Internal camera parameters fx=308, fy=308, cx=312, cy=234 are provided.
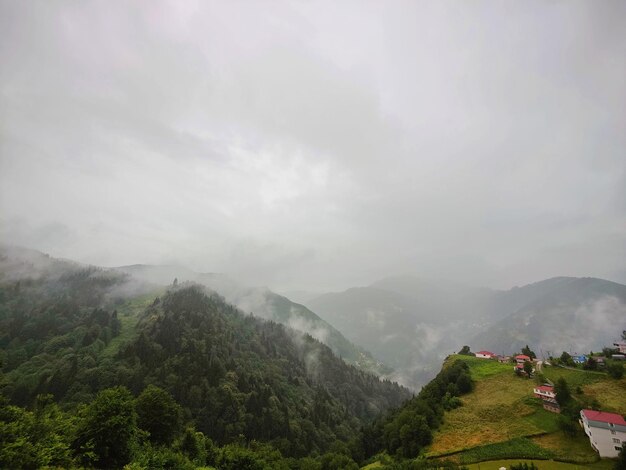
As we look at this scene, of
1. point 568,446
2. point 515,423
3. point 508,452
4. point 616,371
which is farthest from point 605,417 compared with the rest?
point 616,371

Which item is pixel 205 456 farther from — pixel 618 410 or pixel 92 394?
pixel 92 394

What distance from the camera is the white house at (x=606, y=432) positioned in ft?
177

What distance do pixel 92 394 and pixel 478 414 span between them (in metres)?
163

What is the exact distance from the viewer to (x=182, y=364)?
177625 mm

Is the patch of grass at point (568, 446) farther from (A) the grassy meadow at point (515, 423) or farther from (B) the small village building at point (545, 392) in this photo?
(B) the small village building at point (545, 392)

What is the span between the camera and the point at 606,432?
55.3 meters

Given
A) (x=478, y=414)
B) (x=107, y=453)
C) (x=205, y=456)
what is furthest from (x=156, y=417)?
(x=478, y=414)

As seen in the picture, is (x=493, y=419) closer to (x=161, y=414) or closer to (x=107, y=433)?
(x=161, y=414)

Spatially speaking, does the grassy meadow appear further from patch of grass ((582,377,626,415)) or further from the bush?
the bush

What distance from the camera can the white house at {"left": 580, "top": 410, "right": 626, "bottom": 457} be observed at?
5381cm

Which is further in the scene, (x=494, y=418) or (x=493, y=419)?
(x=494, y=418)

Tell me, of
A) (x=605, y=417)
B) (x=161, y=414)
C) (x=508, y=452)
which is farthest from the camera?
(x=161, y=414)

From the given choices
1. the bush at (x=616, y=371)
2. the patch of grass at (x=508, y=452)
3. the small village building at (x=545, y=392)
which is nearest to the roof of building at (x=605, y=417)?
the patch of grass at (x=508, y=452)

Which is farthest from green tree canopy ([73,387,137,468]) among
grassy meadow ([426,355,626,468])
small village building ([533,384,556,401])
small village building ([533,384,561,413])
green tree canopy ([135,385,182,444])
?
small village building ([533,384,556,401])
